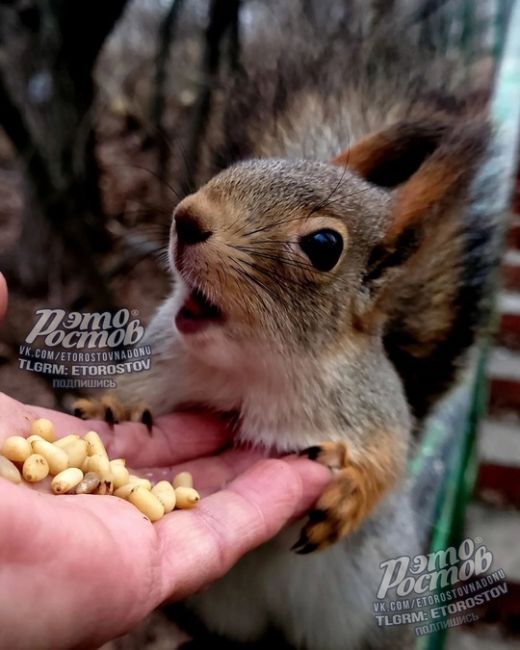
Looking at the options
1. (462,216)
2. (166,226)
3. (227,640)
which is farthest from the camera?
(227,640)

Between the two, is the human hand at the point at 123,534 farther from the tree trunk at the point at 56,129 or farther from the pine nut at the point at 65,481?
the tree trunk at the point at 56,129

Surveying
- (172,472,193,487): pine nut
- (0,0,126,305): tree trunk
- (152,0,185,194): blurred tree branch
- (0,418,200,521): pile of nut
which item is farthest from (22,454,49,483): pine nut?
(152,0,185,194): blurred tree branch

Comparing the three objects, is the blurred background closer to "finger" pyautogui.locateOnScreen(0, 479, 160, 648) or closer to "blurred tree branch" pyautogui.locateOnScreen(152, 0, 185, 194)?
"blurred tree branch" pyautogui.locateOnScreen(152, 0, 185, 194)

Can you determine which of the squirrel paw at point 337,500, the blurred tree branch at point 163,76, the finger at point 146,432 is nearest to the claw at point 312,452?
the squirrel paw at point 337,500

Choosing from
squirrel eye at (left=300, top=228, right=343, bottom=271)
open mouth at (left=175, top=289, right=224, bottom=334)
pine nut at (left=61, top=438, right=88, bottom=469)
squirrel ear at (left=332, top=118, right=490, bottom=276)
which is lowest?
pine nut at (left=61, top=438, right=88, bottom=469)

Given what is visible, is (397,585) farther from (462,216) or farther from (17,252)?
(17,252)

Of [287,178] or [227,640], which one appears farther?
[227,640]

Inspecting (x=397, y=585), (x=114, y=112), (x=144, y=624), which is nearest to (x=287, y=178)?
(x=114, y=112)
